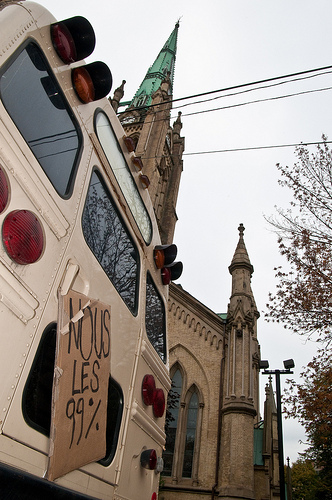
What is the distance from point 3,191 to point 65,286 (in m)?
0.57

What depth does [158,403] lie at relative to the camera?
3.09 metres

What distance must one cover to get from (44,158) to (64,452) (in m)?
1.42

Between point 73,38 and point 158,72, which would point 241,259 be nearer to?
point 73,38

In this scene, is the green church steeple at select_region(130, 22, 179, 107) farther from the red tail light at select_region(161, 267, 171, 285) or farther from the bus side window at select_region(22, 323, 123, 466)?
the bus side window at select_region(22, 323, 123, 466)

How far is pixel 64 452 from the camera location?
175 cm

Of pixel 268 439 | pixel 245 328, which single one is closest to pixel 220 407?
pixel 245 328

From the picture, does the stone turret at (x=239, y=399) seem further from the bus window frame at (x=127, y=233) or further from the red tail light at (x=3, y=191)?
the red tail light at (x=3, y=191)

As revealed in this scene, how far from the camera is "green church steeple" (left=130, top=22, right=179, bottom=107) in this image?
135ft

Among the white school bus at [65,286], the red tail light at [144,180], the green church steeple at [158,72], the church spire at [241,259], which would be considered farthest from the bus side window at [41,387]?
A: the green church steeple at [158,72]

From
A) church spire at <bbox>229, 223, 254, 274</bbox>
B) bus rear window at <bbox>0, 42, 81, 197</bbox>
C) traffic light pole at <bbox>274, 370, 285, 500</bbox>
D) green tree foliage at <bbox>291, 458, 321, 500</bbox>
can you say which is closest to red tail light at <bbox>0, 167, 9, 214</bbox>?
bus rear window at <bbox>0, 42, 81, 197</bbox>

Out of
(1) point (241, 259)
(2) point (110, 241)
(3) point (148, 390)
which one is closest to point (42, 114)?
(2) point (110, 241)

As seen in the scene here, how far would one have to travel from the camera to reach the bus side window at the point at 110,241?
2.40m

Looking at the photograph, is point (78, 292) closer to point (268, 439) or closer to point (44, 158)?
point (44, 158)

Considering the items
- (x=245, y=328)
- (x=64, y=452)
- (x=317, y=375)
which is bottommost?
(x=64, y=452)
